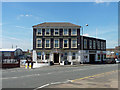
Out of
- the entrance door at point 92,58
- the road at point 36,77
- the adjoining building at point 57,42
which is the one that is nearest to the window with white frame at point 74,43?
the adjoining building at point 57,42

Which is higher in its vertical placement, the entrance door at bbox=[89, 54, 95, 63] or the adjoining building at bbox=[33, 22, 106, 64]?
the adjoining building at bbox=[33, 22, 106, 64]

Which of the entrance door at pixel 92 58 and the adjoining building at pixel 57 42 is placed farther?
the entrance door at pixel 92 58

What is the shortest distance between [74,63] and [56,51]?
5.48 meters

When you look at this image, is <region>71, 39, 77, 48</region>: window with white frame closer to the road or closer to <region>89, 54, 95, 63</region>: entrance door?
<region>89, 54, 95, 63</region>: entrance door

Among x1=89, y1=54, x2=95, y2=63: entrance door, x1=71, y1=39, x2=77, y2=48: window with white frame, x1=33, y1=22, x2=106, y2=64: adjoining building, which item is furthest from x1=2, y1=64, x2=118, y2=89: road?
x1=89, y1=54, x2=95, y2=63: entrance door

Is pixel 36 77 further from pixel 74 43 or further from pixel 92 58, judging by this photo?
pixel 92 58

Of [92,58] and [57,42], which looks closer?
[57,42]

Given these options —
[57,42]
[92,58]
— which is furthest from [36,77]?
[92,58]

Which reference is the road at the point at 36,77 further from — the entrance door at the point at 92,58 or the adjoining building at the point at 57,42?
the entrance door at the point at 92,58

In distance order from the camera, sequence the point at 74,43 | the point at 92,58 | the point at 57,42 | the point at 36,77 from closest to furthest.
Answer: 1. the point at 36,77
2. the point at 57,42
3. the point at 74,43
4. the point at 92,58

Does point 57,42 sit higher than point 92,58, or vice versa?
point 57,42

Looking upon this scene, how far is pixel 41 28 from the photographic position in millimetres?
35156

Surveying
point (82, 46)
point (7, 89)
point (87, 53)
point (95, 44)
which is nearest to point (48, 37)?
point (82, 46)

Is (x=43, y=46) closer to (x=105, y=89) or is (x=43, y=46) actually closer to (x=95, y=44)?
(x=95, y=44)
